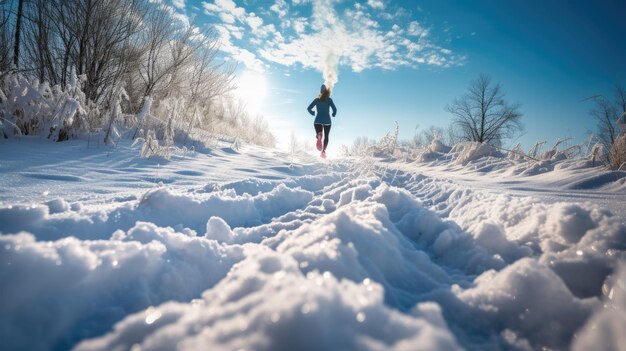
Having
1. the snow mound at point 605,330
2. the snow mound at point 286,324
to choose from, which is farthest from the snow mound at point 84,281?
the snow mound at point 605,330

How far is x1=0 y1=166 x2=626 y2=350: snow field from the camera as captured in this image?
563 millimetres

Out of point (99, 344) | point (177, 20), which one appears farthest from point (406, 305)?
point (177, 20)

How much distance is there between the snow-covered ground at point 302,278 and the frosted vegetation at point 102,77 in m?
2.26

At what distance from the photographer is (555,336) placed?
0.74 meters

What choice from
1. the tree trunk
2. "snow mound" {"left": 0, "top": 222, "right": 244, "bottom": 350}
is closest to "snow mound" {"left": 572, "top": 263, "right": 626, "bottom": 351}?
"snow mound" {"left": 0, "top": 222, "right": 244, "bottom": 350}

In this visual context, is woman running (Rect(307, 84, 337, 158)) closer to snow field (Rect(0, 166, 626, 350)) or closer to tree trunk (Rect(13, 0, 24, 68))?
tree trunk (Rect(13, 0, 24, 68))

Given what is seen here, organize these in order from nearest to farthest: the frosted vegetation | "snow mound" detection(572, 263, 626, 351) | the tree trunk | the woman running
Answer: "snow mound" detection(572, 263, 626, 351), the frosted vegetation, the tree trunk, the woman running

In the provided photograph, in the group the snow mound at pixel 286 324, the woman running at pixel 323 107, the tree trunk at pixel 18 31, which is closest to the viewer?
the snow mound at pixel 286 324

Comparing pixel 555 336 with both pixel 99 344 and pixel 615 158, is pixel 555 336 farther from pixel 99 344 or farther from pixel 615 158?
pixel 615 158

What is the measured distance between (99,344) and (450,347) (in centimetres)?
67

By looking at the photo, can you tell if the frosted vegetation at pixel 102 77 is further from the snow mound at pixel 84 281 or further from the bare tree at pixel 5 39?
the snow mound at pixel 84 281

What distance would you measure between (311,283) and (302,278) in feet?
0.18

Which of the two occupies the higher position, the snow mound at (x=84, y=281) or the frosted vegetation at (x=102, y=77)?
the frosted vegetation at (x=102, y=77)

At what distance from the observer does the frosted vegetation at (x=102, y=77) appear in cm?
322
